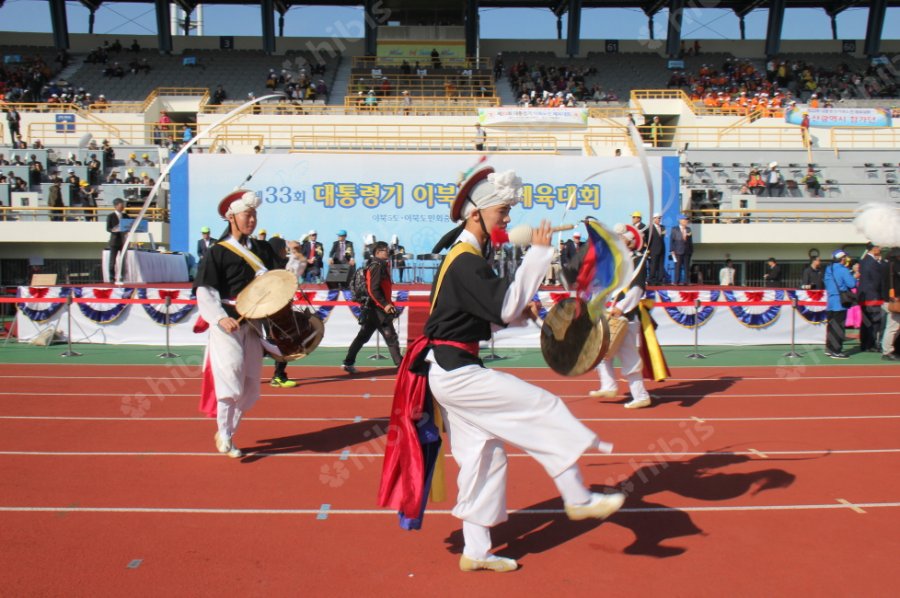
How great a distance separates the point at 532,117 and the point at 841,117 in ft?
44.5

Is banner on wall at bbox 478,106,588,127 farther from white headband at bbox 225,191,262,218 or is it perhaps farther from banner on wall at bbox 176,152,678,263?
white headband at bbox 225,191,262,218

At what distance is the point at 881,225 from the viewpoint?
1360 cm

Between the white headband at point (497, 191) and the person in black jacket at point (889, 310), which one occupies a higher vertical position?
the white headband at point (497, 191)

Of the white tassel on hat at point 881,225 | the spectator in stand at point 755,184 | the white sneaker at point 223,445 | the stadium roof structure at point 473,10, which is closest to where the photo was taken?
the white sneaker at point 223,445

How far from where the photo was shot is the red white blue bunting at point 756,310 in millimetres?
15375

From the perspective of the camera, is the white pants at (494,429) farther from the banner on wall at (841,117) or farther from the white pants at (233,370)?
the banner on wall at (841,117)

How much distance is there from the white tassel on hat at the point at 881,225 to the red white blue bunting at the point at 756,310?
2.05 m

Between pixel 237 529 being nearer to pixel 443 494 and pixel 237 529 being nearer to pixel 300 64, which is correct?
pixel 443 494

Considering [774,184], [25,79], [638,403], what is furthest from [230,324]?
[25,79]

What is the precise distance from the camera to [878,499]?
229 inches

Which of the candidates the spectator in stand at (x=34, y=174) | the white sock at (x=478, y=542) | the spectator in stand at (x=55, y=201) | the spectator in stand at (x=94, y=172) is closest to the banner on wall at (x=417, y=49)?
the spectator in stand at (x=94, y=172)

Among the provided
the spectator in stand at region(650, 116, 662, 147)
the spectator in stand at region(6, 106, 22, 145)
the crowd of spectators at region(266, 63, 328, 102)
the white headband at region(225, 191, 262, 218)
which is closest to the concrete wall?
the crowd of spectators at region(266, 63, 328, 102)

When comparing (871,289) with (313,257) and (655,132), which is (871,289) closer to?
(313,257)

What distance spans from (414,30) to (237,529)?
43.2 metres
